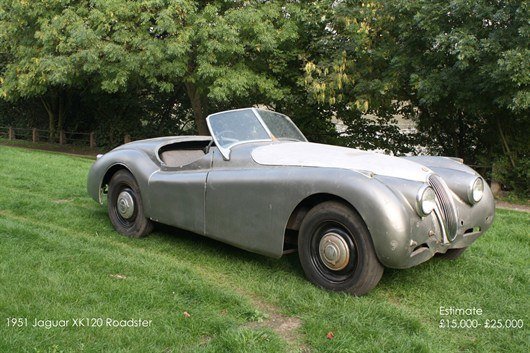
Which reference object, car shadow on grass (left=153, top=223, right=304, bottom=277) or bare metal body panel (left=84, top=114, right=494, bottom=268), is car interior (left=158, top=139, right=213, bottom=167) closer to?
bare metal body panel (left=84, top=114, right=494, bottom=268)

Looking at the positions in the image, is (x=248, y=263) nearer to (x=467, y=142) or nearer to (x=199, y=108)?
(x=467, y=142)

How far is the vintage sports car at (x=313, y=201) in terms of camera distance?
3664mm

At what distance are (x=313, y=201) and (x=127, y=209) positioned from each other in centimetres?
246

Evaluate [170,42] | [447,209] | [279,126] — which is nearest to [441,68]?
[170,42]

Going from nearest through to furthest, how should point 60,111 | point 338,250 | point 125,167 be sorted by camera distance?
point 338,250, point 125,167, point 60,111

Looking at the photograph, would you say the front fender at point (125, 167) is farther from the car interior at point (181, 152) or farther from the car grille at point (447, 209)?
the car grille at point (447, 209)

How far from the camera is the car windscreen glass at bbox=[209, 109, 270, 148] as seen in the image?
4855 millimetres

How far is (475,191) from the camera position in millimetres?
4336

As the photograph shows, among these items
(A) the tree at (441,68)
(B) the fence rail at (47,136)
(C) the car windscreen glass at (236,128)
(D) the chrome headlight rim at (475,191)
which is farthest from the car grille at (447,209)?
(B) the fence rail at (47,136)

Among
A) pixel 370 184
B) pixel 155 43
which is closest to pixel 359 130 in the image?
pixel 155 43

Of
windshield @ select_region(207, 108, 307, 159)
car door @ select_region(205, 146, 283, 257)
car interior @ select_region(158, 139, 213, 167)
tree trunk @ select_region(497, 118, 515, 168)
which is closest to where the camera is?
car door @ select_region(205, 146, 283, 257)

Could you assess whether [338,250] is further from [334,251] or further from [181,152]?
[181,152]

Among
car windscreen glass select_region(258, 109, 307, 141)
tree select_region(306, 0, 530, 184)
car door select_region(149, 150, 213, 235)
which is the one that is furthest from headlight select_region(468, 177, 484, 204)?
tree select_region(306, 0, 530, 184)

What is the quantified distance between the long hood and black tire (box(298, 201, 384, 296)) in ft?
1.24
